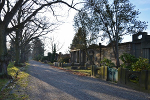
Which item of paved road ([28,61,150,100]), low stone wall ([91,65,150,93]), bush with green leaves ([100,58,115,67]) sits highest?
bush with green leaves ([100,58,115,67])

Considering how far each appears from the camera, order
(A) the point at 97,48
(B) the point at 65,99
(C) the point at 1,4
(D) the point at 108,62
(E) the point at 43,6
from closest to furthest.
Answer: (B) the point at 65,99
(C) the point at 1,4
(E) the point at 43,6
(D) the point at 108,62
(A) the point at 97,48

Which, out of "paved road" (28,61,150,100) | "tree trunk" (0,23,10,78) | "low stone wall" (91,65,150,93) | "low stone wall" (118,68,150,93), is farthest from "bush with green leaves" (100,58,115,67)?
"tree trunk" (0,23,10,78)

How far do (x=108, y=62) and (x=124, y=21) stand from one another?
179 inches

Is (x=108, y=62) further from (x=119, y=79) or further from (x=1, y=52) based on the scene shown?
(x=1, y=52)

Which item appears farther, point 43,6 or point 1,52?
point 43,6

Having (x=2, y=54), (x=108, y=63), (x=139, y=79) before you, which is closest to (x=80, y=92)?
(x=139, y=79)

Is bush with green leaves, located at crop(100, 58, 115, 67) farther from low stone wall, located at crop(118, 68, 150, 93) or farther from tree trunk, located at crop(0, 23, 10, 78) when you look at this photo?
tree trunk, located at crop(0, 23, 10, 78)

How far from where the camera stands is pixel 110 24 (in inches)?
559

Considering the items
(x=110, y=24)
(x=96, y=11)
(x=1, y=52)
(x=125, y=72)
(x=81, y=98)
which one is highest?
(x=96, y=11)

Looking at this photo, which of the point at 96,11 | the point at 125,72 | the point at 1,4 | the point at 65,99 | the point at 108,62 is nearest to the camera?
the point at 65,99

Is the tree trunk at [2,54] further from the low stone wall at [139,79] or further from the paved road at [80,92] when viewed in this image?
the low stone wall at [139,79]

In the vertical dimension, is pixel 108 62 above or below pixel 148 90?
above

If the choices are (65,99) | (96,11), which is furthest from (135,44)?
(65,99)

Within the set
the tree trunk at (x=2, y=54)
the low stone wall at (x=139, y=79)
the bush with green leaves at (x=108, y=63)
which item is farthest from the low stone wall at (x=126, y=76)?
the tree trunk at (x=2, y=54)
